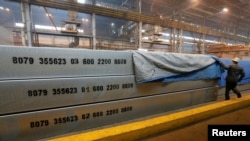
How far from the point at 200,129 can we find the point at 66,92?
Result: 2818 millimetres

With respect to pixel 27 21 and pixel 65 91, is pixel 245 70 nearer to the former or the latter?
pixel 65 91

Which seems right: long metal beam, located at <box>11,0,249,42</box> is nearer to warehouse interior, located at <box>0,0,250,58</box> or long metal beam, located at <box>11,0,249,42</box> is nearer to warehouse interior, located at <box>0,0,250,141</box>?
warehouse interior, located at <box>0,0,250,58</box>

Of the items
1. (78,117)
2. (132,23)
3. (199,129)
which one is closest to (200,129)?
(199,129)

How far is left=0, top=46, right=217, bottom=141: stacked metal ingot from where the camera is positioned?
2289mm

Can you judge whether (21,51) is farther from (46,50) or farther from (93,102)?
(93,102)

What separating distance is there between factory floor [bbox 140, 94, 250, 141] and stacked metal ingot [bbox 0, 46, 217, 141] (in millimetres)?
690

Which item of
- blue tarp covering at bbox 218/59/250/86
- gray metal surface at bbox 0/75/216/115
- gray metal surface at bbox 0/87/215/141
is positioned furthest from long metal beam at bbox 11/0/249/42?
gray metal surface at bbox 0/87/215/141

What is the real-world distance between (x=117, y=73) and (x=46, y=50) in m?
1.36

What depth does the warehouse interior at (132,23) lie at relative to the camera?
6281mm

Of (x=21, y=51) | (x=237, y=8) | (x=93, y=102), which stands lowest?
(x=93, y=102)

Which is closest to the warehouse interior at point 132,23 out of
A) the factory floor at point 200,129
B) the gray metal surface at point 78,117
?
the gray metal surface at point 78,117

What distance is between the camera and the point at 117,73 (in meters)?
3.23

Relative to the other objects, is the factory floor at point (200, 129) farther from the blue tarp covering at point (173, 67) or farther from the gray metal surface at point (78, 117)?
the blue tarp covering at point (173, 67)

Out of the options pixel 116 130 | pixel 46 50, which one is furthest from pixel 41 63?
pixel 116 130
